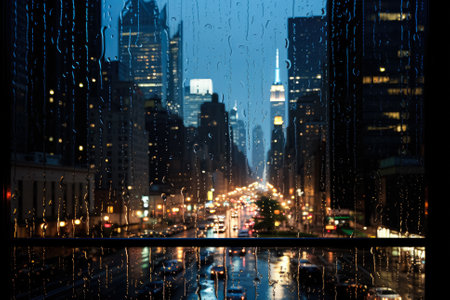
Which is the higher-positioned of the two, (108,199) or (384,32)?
(384,32)

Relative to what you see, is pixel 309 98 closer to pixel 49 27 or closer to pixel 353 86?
pixel 353 86

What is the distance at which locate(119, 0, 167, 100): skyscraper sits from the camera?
17.1 metres

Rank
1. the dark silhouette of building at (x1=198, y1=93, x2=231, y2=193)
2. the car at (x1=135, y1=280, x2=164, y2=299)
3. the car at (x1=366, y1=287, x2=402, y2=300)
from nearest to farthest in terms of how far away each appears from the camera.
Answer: the car at (x1=366, y1=287, x2=402, y2=300) < the car at (x1=135, y1=280, x2=164, y2=299) < the dark silhouette of building at (x1=198, y1=93, x2=231, y2=193)

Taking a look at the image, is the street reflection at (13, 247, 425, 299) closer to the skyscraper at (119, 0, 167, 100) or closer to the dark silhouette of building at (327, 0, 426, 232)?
the dark silhouette of building at (327, 0, 426, 232)

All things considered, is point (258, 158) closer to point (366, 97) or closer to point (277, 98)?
point (277, 98)

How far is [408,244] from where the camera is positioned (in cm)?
124

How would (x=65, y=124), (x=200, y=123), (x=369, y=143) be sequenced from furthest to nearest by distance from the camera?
(x=200, y=123), (x=65, y=124), (x=369, y=143)

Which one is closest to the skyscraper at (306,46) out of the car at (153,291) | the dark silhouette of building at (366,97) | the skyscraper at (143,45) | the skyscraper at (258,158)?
the skyscraper at (143,45)

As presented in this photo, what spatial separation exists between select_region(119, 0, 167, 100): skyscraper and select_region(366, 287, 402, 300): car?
12664 millimetres

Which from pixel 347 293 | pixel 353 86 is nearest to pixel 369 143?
pixel 353 86

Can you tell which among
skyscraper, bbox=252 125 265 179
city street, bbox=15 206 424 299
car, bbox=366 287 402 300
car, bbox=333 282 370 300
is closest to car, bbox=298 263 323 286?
city street, bbox=15 206 424 299

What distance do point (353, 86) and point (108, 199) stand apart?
12.0 m

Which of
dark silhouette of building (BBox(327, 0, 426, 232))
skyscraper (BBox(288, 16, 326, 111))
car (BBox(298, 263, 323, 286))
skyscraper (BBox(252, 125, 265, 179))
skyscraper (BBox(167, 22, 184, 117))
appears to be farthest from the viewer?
skyscraper (BBox(252, 125, 265, 179))

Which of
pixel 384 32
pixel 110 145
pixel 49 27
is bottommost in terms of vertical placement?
pixel 110 145
